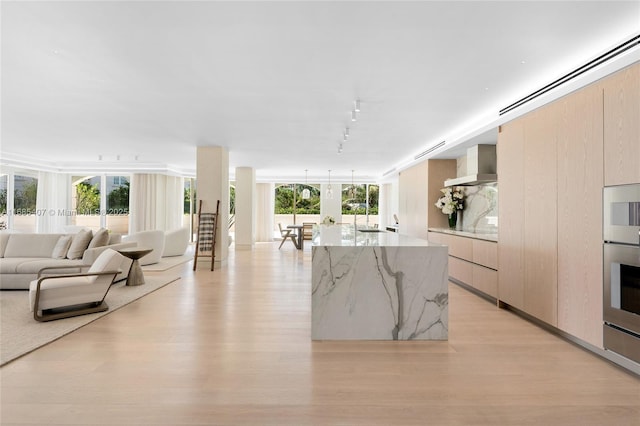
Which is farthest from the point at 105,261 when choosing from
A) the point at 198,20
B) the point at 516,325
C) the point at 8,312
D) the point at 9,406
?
the point at 516,325

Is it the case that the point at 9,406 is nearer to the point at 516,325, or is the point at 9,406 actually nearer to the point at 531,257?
the point at 516,325

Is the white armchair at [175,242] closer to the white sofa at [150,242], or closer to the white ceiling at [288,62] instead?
the white sofa at [150,242]

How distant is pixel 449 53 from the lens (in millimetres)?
3041

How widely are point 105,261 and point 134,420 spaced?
8.54ft

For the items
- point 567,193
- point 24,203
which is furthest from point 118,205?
point 567,193

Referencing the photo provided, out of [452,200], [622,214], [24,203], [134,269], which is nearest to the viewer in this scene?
[622,214]

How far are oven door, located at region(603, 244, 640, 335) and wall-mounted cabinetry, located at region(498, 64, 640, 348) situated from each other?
98 millimetres

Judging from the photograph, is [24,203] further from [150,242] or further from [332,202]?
[332,202]

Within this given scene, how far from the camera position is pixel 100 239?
18.0 ft

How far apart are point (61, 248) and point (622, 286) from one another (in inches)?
275

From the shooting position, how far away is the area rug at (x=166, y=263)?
6.81 metres

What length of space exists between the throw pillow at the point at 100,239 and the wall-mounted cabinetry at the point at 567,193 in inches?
231

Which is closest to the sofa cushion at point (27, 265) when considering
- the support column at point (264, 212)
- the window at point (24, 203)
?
the window at point (24, 203)

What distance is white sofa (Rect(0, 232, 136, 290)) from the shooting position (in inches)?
194
